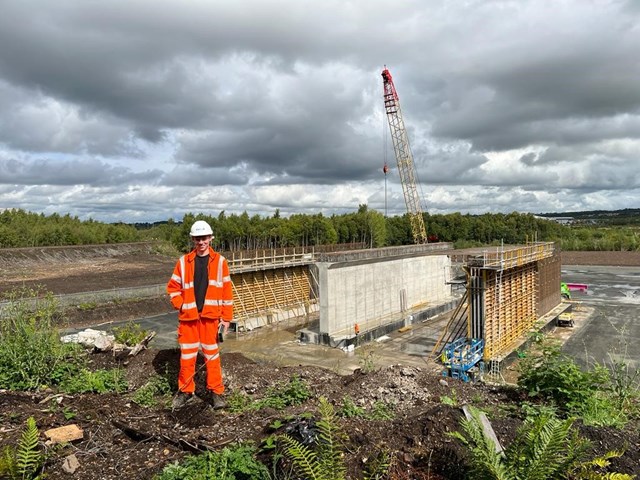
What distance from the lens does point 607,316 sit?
22.9 m

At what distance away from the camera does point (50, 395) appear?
4.96 metres

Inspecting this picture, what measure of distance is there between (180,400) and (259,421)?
4.77ft

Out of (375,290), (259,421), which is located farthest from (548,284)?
(259,421)

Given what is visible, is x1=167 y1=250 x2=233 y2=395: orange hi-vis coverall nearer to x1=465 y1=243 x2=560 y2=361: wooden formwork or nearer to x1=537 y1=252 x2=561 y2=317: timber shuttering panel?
x1=465 y1=243 x2=560 y2=361: wooden formwork

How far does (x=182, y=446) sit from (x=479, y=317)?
522 inches

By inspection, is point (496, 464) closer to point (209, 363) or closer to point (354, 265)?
point (209, 363)

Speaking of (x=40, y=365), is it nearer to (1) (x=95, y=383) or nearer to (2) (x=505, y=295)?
(1) (x=95, y=383)

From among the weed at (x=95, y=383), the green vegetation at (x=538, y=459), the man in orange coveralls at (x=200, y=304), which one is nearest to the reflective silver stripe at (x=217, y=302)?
the man in orange coveralls at (x=200, y=304)

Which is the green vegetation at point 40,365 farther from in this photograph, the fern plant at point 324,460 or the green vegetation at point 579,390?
the green vegetation at point 579,390

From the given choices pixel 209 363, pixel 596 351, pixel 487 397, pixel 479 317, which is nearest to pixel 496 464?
pixel 487 397

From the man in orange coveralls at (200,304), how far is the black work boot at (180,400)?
14 mm

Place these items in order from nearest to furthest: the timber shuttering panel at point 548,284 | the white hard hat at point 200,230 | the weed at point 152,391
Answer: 1. the weed at point 152,391
2. the white hard hat at point 200,230
3. the timber shuttering panel at point 548,284

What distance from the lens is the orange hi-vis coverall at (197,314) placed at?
17.0 feet

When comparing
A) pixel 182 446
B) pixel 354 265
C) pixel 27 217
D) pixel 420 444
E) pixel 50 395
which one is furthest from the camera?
pixel 27 217
